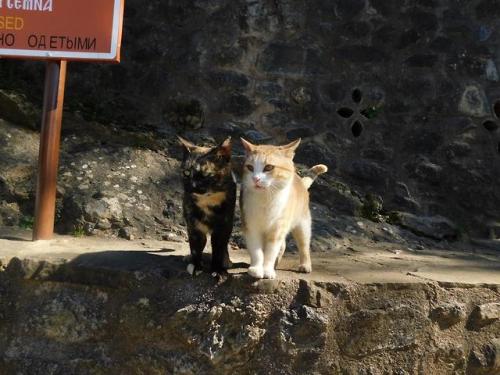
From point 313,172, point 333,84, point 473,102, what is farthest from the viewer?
point 333,84

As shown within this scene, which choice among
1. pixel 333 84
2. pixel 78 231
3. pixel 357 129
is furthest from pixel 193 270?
pixel 333 84

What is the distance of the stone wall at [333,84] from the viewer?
4.94 metres

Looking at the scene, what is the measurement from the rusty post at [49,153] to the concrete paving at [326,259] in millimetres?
137

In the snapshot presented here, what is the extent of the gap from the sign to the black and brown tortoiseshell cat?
0.99 metres

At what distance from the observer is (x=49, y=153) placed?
3.51 meters

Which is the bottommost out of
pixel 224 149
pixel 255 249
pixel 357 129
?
pixel 255 249

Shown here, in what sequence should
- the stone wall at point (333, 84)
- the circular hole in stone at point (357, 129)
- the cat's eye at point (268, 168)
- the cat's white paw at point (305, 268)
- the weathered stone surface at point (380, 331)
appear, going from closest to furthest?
the cat's eye at point (268, 168) < the weathered stone surface at point (380, 331) < the cat's white paw at point (305, 268) < the stone wall at point (333, 84) < the circular hole in stone at point (357, 129)

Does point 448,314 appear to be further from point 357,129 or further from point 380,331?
point 357,129

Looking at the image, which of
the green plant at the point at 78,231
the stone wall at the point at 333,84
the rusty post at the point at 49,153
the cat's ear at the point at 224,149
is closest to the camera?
the cat's ear at the point at 224,149

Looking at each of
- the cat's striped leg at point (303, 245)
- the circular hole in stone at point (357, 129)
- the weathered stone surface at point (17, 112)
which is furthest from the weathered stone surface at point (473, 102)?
the weathered stone surface at point (17, 112)

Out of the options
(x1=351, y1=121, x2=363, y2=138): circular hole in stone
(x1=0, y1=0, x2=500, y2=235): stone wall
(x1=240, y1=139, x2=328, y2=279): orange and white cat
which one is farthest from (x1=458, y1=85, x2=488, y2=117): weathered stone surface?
(x1=240, y1=139, x2=328, y2=279): orange and white cat

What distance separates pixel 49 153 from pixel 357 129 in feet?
8.67

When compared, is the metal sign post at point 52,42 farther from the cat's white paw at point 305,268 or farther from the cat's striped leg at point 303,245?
the cat's white paw at point 305,268

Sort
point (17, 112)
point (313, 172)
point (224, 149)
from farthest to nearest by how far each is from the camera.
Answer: point (17, 112)
point (313, 172)
point (224, 149)
